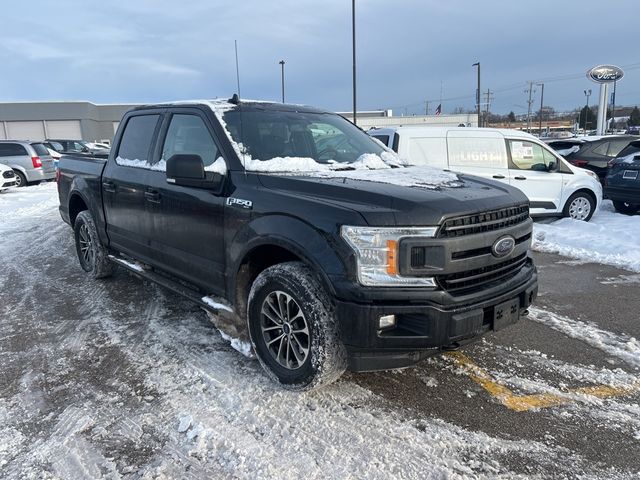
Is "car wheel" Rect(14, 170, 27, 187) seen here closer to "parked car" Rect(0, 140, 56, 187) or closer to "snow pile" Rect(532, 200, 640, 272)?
"parked car" Rect(0, 140, 56, 187)

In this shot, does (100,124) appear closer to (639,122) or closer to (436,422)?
(436,422)

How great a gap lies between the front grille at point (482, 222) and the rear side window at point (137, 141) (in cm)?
296

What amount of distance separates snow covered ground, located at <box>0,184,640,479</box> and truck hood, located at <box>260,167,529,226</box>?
123 centimetres

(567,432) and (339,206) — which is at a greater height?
(339,206)

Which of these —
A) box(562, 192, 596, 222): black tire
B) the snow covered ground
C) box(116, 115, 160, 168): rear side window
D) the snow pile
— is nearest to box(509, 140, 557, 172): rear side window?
box(562, 192, 596, 222): black tire

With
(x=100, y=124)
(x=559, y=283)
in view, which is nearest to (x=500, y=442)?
(x=559, y=283)

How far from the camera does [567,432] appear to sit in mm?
2859

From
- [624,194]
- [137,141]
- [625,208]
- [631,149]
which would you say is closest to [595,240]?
[624,194]

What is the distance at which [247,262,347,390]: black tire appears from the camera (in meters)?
2.95

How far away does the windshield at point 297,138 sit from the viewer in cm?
383

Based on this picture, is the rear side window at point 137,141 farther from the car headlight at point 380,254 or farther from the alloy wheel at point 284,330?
the car headlight at point 380,254

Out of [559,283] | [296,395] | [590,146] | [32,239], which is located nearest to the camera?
[296,395]

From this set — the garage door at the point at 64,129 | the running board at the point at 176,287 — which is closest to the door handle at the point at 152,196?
the running board at the point at 176,287

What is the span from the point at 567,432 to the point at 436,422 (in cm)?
74
